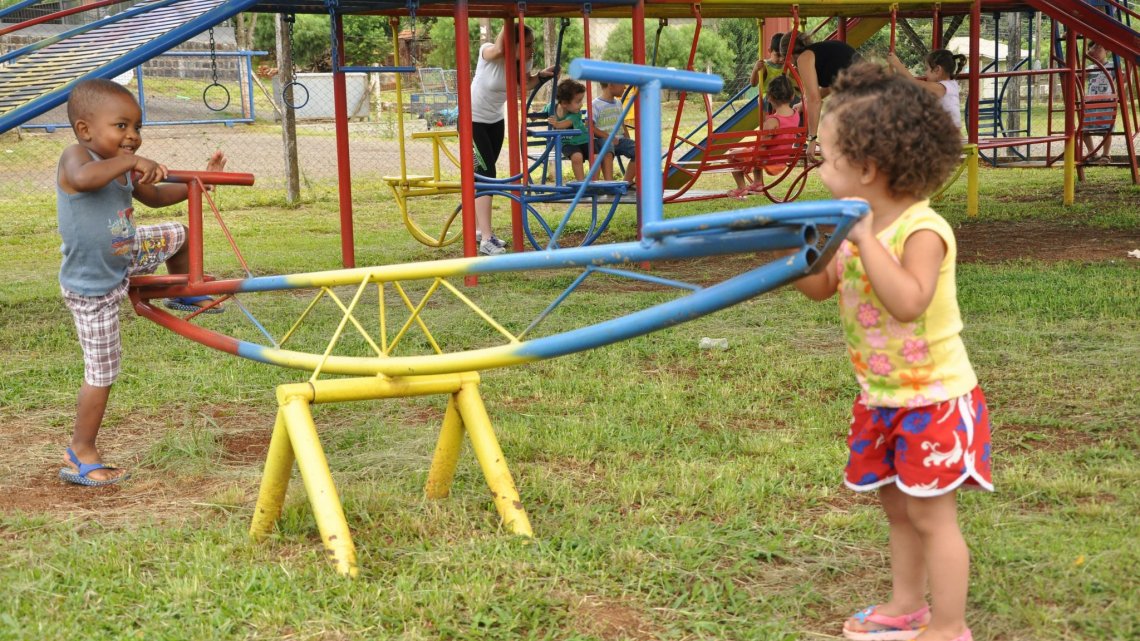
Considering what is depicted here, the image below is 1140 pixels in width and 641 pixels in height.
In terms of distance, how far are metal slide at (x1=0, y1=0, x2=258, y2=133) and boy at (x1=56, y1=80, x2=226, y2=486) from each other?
1.61 metres

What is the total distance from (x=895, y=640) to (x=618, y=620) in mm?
621

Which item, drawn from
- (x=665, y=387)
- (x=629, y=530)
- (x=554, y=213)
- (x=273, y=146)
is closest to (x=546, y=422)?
(x=665, y=387)

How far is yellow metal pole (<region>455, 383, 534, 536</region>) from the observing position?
3096 millimetres

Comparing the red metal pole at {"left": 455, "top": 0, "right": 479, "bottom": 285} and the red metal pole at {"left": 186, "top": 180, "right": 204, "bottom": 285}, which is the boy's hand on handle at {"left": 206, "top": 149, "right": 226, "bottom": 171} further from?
the red metal pole at {"left": 455, "top": 0, "right": 479, "bottom": 285}

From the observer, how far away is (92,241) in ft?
12.4

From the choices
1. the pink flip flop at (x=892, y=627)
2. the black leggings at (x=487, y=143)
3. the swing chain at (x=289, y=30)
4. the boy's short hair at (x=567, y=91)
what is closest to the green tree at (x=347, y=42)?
the swing chain at (x=289, y=30)

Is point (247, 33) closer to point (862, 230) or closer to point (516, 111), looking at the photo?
point (516, 111)

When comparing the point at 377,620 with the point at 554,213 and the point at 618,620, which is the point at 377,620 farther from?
the point at 554,213

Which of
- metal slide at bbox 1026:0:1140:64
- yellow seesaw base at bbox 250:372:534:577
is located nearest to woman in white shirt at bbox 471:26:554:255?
metal slide at bbox 1026:0:1140:64

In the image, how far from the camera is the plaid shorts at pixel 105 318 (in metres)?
3.84

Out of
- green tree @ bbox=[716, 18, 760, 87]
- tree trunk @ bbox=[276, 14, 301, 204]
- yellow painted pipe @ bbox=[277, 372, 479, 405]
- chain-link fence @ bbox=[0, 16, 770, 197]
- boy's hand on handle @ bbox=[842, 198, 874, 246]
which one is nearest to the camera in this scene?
boy's hand on handle @ bbox=[842, 198, 874, 246]

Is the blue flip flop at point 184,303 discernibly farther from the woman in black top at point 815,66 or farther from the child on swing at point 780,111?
the woman in black top at point 815,66

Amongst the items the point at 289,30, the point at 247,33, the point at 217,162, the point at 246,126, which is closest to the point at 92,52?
the point at 217,162

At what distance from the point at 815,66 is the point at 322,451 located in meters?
6.76
